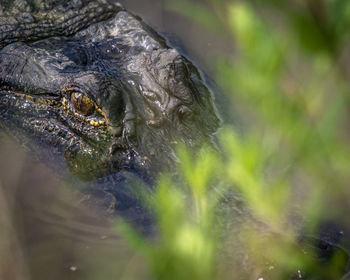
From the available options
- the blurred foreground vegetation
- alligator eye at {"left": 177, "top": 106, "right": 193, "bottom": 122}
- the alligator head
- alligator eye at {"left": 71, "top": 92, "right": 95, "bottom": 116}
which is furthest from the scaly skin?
the blurred foreground vegetation

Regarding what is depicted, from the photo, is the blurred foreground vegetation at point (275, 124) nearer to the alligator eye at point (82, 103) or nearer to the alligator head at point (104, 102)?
the alligator head at point (104, 102)

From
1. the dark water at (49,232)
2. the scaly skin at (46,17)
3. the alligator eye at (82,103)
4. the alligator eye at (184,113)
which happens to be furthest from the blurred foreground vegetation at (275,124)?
the scaly skin at (46,17)

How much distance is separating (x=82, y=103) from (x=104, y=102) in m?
0.19

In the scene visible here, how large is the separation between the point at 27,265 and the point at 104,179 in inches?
25.5

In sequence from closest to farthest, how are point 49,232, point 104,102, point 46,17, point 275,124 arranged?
point 275,124 < point 49,232 < point 104,102 < point 46,17

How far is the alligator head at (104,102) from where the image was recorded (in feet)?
9.36

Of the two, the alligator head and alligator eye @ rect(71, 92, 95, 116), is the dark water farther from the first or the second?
alligator eye @ rect(71, 92, 95, 116)

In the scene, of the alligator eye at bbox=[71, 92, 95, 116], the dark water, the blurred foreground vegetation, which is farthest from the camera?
the alligator eye at bbox=[71, 92, 95, 116]

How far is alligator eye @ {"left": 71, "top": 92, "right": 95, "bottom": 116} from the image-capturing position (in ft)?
9.83

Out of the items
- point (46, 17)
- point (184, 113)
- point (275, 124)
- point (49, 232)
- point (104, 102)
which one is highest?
point (275, 124)

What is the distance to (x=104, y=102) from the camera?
2.92m

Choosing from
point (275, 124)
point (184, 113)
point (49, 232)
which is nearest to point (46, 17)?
point (184, 113)

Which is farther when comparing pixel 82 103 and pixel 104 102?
pixel 82 103

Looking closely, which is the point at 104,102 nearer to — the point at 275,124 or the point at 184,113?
the point at 184,113
